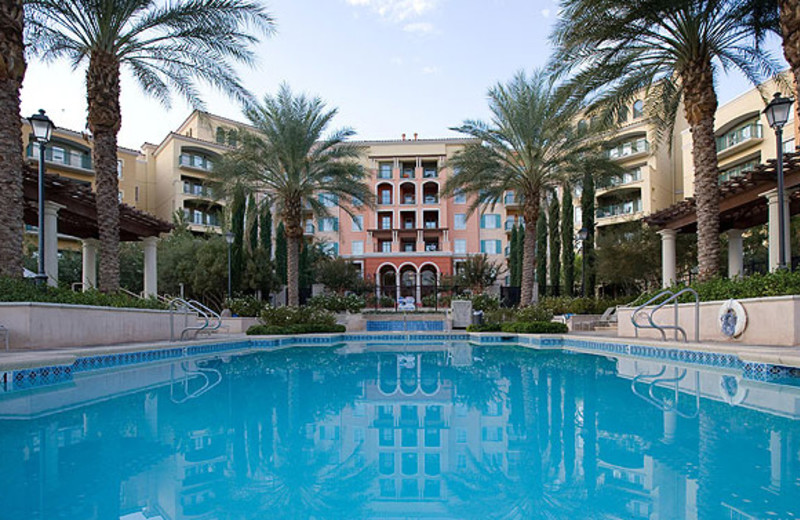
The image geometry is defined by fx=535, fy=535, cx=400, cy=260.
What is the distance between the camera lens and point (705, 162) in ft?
39.9

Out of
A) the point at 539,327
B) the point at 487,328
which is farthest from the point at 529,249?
the point at 539,327

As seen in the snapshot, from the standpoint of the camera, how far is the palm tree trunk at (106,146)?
12.5 metres

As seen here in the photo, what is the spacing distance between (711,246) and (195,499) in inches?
488

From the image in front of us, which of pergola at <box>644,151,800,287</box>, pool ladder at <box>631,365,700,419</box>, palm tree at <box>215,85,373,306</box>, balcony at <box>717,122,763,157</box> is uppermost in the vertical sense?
balcony at <box>717,122,763,157</box>

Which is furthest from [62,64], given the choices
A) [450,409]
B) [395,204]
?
[395,204]

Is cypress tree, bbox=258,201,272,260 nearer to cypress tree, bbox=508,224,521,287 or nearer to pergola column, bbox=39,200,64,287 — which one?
cypress tree, bbox=508,224,521,287

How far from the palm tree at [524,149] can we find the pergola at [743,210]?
144 inches

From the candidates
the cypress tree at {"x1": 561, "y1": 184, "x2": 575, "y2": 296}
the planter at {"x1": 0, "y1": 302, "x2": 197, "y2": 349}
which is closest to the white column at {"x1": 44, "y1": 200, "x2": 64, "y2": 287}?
the planter at {"x1": 0, "y1": 302, "x2": 197, "y2": 349}

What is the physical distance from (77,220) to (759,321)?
16804 millimetres

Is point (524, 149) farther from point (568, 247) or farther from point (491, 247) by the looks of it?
point (491, 247)

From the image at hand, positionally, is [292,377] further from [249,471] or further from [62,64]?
[62,64]

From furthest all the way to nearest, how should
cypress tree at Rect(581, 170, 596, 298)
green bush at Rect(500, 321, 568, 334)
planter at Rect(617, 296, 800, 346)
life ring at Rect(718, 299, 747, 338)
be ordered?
cypress tree at Rect(581, 170, 596, 298)
green bush at Rect(500, 321, 568, 334)
life ring at Rect(718, 299, 747, 338)
planter at Rect(617, 296, 800, 346)

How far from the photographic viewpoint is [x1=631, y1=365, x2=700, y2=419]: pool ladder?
5562 millimetres

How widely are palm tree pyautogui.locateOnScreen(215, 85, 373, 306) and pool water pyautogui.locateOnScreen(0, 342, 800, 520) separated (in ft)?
38.2
